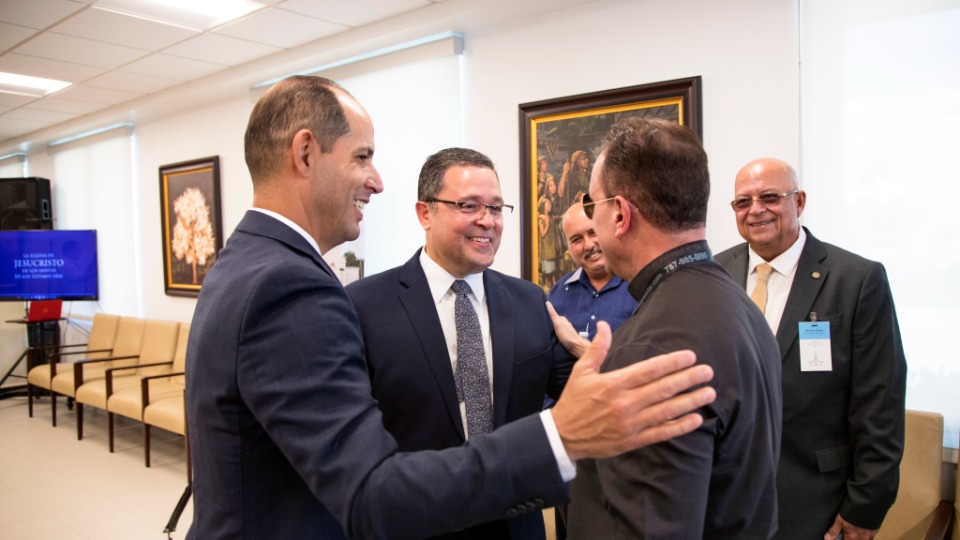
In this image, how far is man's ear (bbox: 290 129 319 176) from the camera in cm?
121

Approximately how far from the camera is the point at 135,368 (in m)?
6.10

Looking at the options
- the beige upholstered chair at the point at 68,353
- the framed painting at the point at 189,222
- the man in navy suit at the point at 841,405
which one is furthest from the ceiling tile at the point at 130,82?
the man in navy suit at the point at 841,405

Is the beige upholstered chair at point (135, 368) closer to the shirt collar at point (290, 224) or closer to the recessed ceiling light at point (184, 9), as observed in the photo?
the recessed ceiling light at point (184, 9)

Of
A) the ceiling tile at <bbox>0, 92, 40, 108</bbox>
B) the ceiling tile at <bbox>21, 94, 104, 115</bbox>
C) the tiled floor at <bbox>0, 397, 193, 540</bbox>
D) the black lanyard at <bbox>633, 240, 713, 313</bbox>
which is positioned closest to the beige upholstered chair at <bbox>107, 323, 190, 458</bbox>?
the tiled floor at <bbox>0, 397, 193, 540</bbox>

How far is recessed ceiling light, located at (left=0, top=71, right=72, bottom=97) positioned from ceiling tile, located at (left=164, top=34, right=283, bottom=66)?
1.87m

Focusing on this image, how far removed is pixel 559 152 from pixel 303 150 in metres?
2.81

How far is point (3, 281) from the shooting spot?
24.8 ft

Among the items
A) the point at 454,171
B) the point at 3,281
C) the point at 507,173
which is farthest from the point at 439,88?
the point at 3,281

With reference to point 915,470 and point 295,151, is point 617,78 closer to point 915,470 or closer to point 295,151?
point 915,470

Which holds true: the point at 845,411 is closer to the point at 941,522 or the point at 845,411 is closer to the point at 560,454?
the point at 941,522

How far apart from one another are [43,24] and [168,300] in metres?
3.51

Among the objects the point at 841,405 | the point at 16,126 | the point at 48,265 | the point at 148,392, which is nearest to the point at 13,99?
the point at 16,126

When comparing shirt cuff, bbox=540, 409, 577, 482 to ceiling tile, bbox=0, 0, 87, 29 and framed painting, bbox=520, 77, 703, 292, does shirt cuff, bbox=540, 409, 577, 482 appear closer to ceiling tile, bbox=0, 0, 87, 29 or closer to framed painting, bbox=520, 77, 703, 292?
framed painting, bbox=520, 77, 703, 292

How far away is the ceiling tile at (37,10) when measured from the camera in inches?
157
